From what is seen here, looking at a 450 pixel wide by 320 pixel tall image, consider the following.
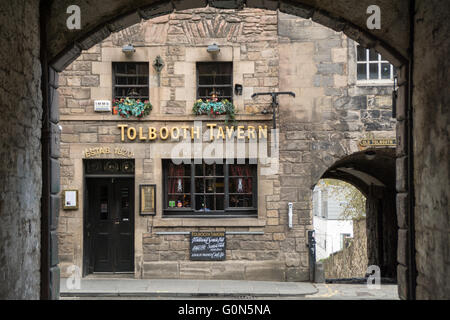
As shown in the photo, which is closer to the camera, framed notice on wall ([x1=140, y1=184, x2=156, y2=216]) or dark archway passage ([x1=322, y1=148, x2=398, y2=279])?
framed notice on wall ([x1=140, y1=184, x2=156, y2=216])

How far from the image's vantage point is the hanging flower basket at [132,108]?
12.2 metres

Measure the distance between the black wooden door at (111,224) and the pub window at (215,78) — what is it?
9.42 feet

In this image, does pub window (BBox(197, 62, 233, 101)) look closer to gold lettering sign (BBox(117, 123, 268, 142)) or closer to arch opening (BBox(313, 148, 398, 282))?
gold lettering sign (BBox(117, 123, 268, 142))

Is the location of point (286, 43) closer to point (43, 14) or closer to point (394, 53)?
point (394, 53)

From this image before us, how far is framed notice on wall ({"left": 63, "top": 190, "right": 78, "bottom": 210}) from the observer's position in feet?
40.0

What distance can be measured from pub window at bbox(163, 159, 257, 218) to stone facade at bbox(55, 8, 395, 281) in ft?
0.85

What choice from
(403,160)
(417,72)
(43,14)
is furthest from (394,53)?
(43,14)

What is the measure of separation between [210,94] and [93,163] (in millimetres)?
3255

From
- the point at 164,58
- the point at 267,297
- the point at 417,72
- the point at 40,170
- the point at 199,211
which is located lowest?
the point at 267,297

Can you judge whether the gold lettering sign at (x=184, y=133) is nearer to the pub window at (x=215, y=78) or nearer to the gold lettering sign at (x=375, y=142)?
the pub window at (x=215, y=78)

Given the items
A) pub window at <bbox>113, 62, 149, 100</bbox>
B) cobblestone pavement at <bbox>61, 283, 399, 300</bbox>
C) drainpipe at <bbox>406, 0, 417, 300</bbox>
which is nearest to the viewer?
drainpipe at <bbox>406, 0, 417, 300</bbox>

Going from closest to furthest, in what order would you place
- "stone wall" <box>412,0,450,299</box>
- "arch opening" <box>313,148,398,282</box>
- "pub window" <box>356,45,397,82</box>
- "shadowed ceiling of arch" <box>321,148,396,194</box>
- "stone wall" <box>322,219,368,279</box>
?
"stone wall" <box>412,0,450,299</box>, "pub window" <box>356,45,397,82</box>, "shadowed ceiling of arch" <box>321,148,396,194</box>, "arch opening" <box>313,148,398,282</box>, "stone wall" <box>322,219,368,279</box>

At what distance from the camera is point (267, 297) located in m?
10.7

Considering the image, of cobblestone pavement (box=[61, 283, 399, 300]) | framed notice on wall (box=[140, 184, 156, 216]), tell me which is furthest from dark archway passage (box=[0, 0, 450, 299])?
framed notice on wall (box=[140, 184, 156, 216])
